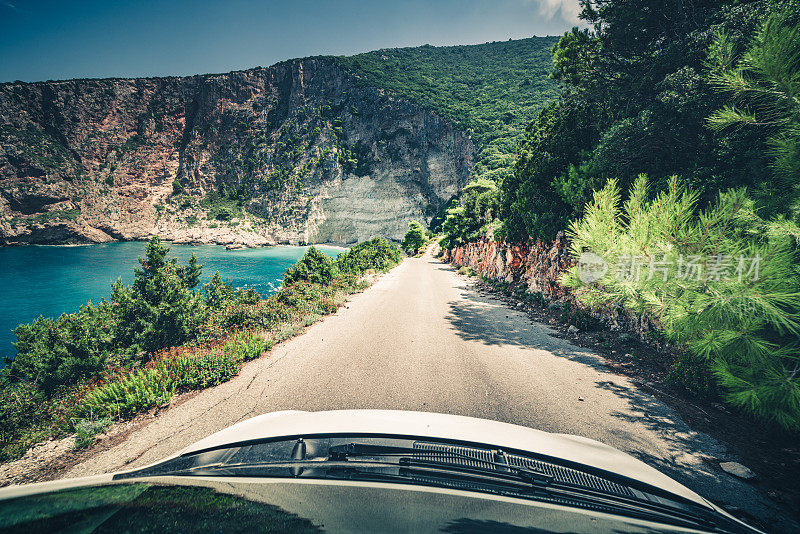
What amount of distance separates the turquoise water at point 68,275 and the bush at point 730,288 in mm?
34361

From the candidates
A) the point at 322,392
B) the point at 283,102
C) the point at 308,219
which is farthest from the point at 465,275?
the point at 283,102

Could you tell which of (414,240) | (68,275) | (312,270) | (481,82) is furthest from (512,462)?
(481,82)

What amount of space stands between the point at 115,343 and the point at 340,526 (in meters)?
13.9

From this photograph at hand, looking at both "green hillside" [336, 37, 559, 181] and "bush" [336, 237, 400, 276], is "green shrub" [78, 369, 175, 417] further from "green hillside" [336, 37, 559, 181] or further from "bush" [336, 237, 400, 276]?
"green hillside" [336, 37, 559, 181]

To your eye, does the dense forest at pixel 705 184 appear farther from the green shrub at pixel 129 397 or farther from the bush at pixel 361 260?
the bush at pixel 361 260

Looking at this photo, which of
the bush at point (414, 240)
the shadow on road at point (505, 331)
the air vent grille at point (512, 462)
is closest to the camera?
the air vent grille at point (512, 462)

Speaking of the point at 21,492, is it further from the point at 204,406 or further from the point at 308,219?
the point at 308,219

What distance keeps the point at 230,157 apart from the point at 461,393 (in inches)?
5020

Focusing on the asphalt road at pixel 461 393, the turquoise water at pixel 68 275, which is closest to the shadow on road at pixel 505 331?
the asphalt road at pixel 461 393

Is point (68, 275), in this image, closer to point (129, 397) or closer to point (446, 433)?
point (129, 397)

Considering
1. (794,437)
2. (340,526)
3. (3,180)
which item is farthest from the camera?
(3,180)

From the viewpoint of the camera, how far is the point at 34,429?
4.46 metres

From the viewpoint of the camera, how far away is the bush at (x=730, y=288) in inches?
104

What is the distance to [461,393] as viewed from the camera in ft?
15.3
